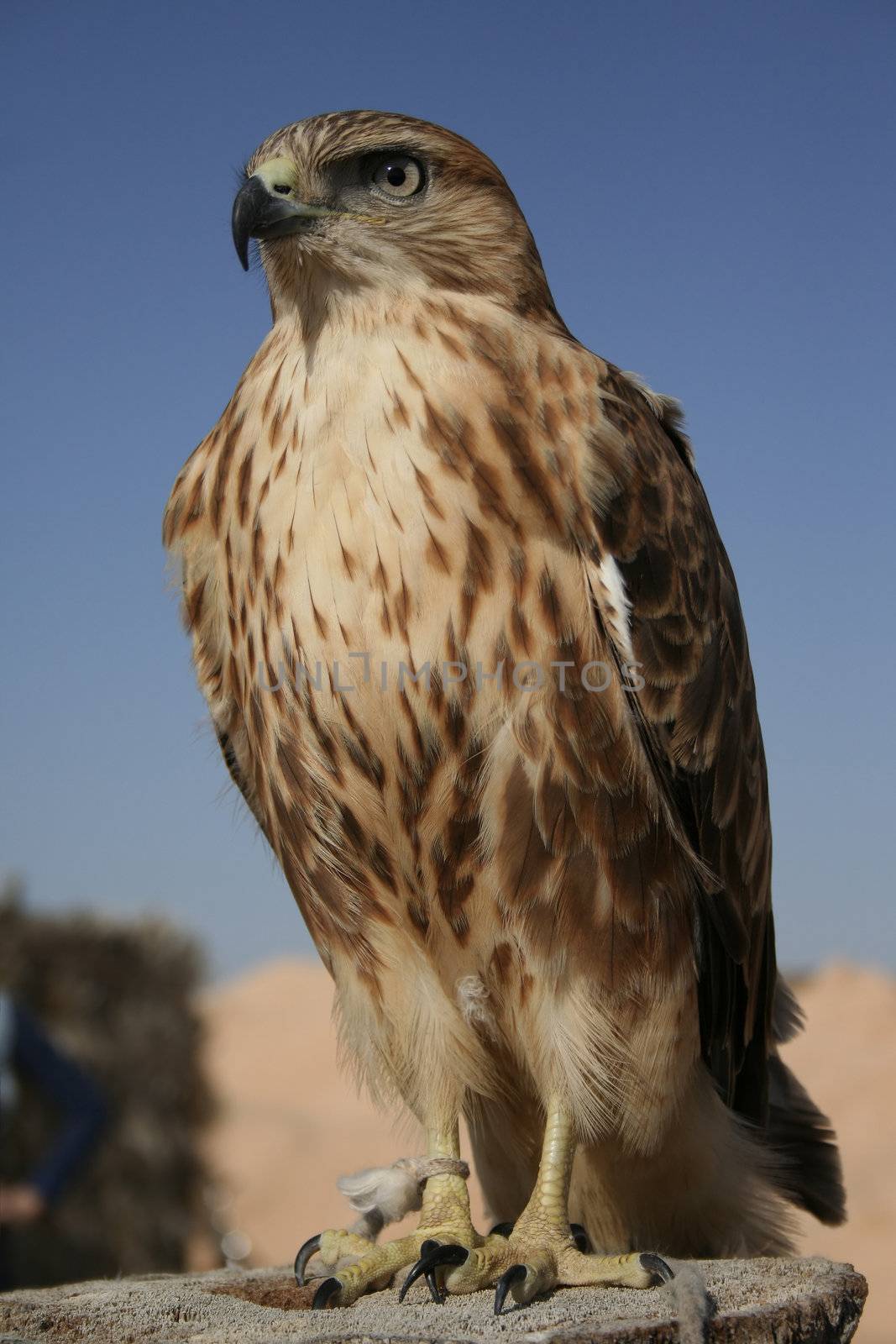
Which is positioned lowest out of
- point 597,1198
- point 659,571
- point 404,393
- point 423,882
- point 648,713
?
point 597,1198

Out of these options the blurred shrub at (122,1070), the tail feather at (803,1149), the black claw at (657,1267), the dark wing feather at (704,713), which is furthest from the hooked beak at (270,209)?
the blurred shrub at (122,1070)

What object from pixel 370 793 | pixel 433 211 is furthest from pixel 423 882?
pixel 433 211

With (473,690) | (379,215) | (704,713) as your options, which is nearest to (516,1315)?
(473,690)

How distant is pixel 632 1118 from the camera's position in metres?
2.96

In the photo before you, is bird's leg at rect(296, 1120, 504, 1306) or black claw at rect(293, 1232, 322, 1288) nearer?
bird's leg at rect(296, 1120, 504, 1306)

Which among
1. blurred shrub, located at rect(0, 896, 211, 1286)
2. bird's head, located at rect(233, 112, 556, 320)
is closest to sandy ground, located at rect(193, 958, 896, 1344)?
blurred shrub, located at rect(0, 896, 211, 1286)

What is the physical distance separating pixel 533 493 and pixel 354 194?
89 centimetres

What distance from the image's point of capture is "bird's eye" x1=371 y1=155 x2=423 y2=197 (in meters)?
2.95

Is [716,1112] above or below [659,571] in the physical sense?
below

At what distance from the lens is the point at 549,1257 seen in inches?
106

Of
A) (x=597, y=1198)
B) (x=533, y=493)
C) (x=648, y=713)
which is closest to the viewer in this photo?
(x=533, y=493)

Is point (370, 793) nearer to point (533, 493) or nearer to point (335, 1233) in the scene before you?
point (533, 493)

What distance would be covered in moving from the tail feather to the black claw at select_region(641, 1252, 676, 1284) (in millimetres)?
889

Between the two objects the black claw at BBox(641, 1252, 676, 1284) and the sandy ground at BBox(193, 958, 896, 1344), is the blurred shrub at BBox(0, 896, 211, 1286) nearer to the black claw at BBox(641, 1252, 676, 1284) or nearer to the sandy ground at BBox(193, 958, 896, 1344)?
the sandy ground at BBox(193, 958, 896, 1344)
